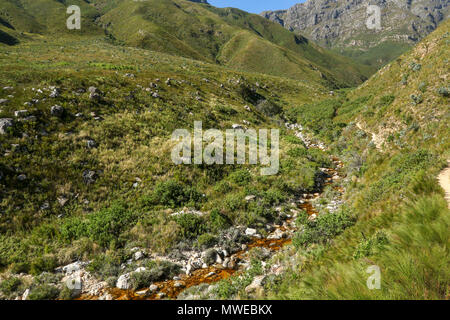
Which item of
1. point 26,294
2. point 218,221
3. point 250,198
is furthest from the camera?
point 250,198

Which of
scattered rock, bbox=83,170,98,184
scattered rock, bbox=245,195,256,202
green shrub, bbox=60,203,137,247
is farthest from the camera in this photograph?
scattered rock, bbox=83,170,98,184

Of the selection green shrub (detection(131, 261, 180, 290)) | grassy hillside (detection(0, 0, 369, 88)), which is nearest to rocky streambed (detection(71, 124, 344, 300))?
green shrub (detection(131, 261, 180, 290))

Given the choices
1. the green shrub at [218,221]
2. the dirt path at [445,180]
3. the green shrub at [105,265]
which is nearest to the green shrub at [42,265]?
the green shrub at [105,265]

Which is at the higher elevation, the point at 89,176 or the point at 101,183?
the point at 89,176

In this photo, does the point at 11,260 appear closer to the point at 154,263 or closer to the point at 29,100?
the point at 154,263

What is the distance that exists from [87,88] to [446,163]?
27.3 meters

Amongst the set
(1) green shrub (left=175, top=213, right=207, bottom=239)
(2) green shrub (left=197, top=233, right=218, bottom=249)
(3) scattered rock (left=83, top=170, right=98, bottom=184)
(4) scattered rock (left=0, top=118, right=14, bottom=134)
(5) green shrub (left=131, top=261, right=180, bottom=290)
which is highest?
(4) scattered rock (left=0, top=118, right=14, bottom=134)

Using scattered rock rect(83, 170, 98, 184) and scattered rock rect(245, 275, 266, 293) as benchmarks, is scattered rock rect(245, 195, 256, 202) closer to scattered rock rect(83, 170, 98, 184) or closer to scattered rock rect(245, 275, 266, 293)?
scattered rock rect(245, 275, 266, 293)

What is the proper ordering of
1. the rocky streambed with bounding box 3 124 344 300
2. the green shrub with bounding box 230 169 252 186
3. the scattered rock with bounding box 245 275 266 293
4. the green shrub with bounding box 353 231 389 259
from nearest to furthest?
the green shrub with bounding box 353 231 389 259
the scattered rock with bounding box 245 275 266 293
the rocky streambed with bounding box 3 124 344 300
the green shrub with bounding box 230 169 252 186

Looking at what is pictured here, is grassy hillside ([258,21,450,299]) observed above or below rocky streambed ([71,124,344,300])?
above

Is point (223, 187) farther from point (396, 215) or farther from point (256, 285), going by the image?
point (396, 215)

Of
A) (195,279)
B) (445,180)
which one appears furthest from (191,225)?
(445,180)

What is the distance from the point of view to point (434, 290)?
3.07m

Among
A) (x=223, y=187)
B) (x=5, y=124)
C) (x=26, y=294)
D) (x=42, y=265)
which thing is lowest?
(x=26, y=294)
